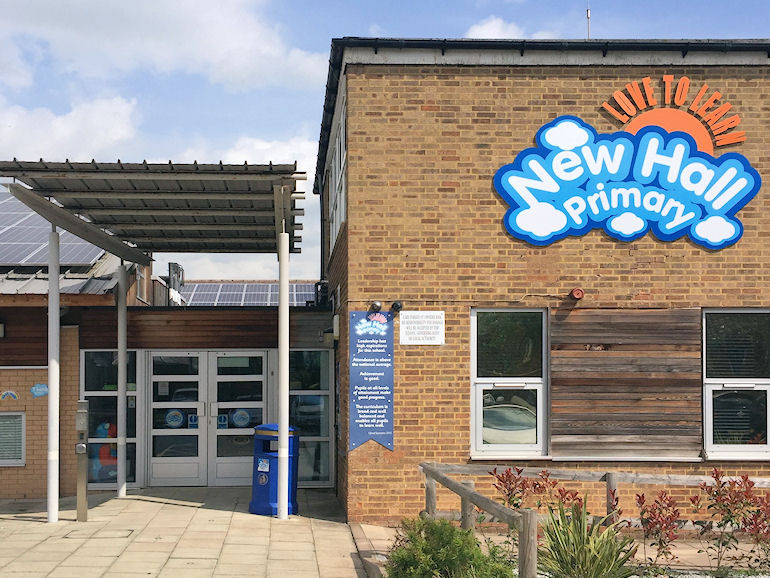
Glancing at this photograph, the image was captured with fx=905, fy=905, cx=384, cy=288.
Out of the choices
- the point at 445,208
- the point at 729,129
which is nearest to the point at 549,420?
the point at 445,208

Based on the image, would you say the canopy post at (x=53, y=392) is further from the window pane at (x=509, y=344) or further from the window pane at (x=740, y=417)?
the window pane at (x=740, y=417)

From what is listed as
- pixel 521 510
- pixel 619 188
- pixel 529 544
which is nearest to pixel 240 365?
pixel 619 188

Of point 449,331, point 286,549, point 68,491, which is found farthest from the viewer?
point 68,491

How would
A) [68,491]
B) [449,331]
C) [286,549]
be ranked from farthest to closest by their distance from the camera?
[68,491]
[449,331]
[286,549]

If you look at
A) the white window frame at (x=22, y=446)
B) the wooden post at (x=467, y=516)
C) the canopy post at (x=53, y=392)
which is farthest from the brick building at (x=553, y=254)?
the white window frame at (x=22, y=446)

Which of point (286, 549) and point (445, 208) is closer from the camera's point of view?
point (286, 549)

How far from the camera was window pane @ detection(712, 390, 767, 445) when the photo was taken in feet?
37.7

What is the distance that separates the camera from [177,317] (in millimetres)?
14578

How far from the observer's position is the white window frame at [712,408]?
11.4 meters

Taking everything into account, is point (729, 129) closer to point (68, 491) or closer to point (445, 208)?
point (445, 208)

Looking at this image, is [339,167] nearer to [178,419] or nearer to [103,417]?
[178,419]

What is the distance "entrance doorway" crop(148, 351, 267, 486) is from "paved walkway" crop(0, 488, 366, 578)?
1.29 metres

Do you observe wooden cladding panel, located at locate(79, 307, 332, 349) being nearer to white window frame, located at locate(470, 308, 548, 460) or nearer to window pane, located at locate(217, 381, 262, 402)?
window pane, located at locate(217, 381, 262, 402)

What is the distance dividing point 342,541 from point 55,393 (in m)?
4.08
